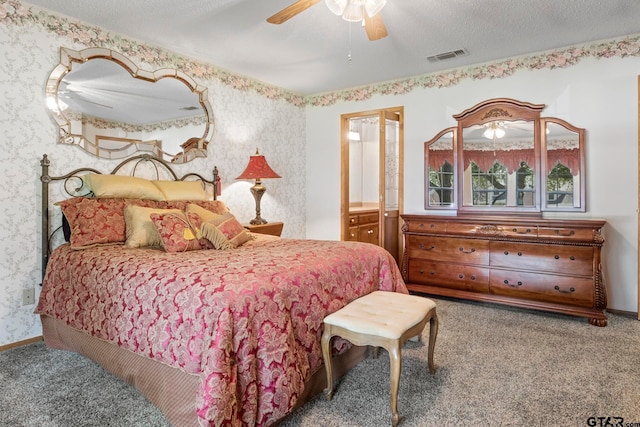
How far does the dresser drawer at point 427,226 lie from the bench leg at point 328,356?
226cm

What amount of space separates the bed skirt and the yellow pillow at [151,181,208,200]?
1.20 m

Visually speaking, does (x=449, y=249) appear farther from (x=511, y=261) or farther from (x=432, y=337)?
(x=432, y=337)

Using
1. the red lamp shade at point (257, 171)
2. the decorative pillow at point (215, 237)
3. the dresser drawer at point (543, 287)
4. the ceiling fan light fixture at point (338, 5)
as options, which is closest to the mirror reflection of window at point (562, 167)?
the dresser drawer at point (543, 287)

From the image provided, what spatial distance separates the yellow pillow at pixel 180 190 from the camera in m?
3.17

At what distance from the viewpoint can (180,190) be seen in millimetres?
3273

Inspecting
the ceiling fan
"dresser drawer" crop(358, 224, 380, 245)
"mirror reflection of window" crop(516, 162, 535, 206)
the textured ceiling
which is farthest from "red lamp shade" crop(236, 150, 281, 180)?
"mirror reflection of window" crop(516, 162, 535, 206)

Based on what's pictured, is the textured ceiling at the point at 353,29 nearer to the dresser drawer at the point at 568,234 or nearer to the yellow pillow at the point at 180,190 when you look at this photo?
the yellow pillow at the point at 180,190

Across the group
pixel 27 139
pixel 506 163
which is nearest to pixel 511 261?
pixel 506 163

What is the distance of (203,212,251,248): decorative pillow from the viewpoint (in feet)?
8.81

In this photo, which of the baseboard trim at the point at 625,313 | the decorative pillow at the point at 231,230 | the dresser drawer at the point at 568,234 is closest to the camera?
the decorative pillow at the point at 231,230

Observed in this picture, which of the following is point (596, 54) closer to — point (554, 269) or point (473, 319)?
point (554, 269)

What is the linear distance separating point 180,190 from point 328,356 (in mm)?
2056

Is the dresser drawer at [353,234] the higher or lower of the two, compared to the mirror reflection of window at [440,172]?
lower

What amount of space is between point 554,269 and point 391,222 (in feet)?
6.12
